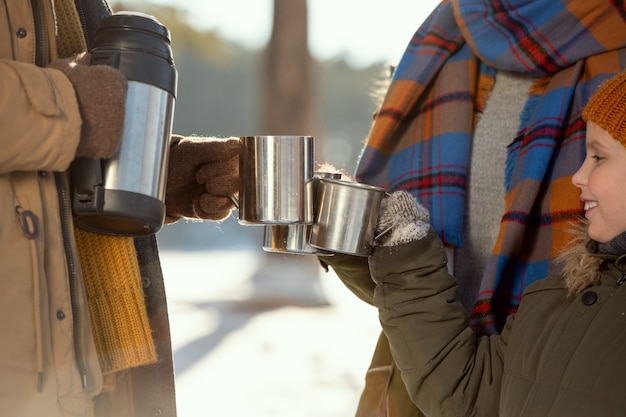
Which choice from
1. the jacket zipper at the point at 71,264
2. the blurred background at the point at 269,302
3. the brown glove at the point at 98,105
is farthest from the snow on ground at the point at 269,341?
the brown glove at the point at 98,105

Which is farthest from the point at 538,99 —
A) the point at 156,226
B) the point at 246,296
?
the point at 246,296

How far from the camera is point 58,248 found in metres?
1.33

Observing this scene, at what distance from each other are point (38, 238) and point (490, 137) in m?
1.15

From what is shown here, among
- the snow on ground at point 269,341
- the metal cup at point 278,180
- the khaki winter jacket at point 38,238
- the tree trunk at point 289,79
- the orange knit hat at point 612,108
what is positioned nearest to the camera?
the khaki winter jacket at point 38,238

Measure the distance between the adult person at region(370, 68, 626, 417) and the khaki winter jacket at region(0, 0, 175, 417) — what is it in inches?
25.4

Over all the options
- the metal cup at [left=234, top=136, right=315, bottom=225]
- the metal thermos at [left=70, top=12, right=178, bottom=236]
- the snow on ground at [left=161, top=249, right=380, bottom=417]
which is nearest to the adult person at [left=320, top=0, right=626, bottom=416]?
the metal cup at [left=234, top=136, right=315, bottom=225]

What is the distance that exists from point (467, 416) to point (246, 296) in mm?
6167

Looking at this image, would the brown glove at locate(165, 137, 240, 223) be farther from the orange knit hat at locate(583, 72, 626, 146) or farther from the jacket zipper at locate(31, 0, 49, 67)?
the orange knit hat at locate(583, 72, 626, 146)

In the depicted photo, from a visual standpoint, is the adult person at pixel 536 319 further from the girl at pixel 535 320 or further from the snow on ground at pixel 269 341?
the snow on ground at pixel 269 341

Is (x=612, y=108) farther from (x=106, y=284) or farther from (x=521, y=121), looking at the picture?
(x=106, y=284)

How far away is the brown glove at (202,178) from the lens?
1.73m

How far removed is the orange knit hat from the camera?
144 centimetres

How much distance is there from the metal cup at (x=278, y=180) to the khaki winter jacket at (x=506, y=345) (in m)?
0.23

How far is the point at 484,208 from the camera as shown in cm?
197
